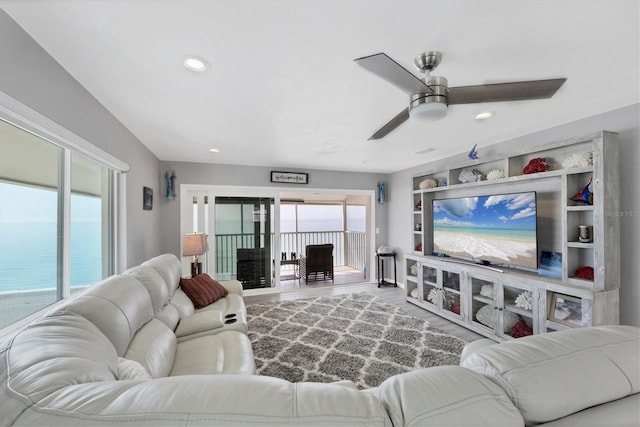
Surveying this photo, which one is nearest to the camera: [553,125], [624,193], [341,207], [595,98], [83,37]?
[83,37]

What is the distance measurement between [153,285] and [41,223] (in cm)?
79

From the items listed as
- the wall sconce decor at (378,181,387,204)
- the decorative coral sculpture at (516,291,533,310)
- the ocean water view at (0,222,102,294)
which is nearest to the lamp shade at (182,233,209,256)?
the ocean water view at (0,222,102,294)

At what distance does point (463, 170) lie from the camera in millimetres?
3684

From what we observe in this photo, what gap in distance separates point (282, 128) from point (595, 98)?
2725mm

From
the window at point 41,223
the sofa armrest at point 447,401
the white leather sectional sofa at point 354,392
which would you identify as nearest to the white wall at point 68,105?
the window at point 41,223

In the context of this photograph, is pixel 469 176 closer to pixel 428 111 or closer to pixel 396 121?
pixel 396 121

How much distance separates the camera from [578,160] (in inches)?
93.0

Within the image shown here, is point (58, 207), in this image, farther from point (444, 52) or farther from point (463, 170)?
→ point (463, 170)

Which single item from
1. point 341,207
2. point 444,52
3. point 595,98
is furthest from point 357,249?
point 444,52

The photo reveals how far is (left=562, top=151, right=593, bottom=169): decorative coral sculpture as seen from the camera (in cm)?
230

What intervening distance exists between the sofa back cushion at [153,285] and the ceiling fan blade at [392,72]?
2.11 metres

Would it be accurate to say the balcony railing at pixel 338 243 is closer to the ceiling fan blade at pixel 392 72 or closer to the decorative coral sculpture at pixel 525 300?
the decorative coral sculpture at pixel 525 300

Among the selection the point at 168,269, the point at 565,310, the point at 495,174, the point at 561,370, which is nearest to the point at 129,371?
the point at 561,370

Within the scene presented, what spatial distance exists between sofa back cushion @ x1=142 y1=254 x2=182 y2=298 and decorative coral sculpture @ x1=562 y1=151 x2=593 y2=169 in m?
3.95
